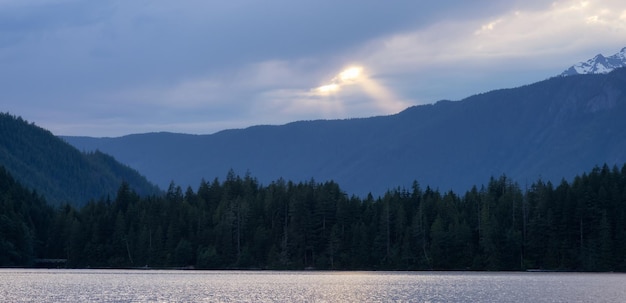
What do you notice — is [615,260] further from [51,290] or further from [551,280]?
[51,290]

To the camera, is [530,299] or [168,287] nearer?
[530,299]

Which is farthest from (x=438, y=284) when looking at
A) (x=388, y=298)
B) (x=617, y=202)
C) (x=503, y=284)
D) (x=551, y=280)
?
(x=617, y=202)

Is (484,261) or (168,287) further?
(484,261)

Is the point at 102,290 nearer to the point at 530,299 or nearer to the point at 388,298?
the point at 388,298

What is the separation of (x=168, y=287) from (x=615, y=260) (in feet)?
311

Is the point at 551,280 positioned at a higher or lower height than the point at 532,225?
lower

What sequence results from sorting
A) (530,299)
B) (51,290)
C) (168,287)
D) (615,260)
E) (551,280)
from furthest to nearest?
(615,260) < (551,280) < (168,287) < (51,290) < (530,299)

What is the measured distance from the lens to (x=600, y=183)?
19950 cm

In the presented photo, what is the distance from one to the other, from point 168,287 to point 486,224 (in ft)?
275

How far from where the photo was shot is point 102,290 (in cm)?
12125

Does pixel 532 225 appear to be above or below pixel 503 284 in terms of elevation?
above

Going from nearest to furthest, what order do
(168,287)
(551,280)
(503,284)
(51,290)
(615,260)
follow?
(51,290) < (168,287) < (503,284) < (551,280) < (615,260)

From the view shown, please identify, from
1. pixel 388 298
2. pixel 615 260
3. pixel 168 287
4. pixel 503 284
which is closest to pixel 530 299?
pixel 388 298

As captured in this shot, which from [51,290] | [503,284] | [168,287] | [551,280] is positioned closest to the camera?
[51,290]
